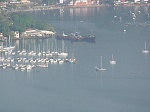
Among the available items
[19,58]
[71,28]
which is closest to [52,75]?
[19,58]

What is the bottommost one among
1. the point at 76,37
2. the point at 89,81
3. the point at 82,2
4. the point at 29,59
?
the point at 89,81

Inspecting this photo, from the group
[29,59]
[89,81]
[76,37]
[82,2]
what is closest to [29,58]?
[29,59]

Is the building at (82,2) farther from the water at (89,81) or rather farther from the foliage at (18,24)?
the water at (89,81)

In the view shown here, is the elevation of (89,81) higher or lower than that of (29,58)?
lower

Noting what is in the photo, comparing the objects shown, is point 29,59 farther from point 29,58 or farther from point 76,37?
point 76,37

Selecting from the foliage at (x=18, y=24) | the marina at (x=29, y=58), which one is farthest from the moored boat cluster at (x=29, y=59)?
the foliage at (x=18, y=24)

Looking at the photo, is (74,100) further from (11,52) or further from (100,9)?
(100,9)
